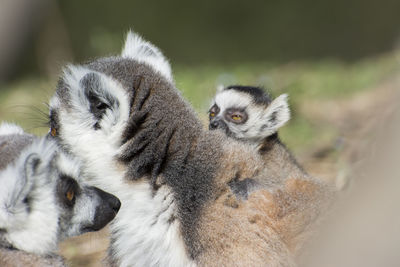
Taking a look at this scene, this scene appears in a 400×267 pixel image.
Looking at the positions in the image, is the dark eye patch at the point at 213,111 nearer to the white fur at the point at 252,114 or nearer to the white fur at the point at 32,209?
the white fur at the point at 252,114

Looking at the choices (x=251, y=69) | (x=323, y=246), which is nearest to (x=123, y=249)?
(x=323, y=246)

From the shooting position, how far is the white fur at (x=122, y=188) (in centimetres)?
376

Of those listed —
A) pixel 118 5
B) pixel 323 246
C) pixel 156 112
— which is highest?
pixel 118 5

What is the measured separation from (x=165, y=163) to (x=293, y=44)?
8576 mm

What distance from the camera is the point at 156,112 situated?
397 cm

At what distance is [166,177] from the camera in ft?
12.5

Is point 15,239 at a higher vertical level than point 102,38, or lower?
lower

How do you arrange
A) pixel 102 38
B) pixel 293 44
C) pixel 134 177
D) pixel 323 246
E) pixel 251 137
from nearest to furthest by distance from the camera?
pixel 323 246 → pixel 134 177 → pixel 251 137 → pixel 102 38 → pixel 293 44

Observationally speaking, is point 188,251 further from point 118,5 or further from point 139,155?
point 118,5

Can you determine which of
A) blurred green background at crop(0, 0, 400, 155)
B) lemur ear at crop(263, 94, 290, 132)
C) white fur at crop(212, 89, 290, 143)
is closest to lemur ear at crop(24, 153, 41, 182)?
white fur at crop(212, 89, 290, 143)

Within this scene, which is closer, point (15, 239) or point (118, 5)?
point (15, 239)

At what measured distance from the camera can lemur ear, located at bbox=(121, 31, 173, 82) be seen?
4.57m

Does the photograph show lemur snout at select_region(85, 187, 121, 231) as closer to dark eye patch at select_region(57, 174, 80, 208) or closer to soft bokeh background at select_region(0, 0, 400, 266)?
dark eye patch at select_region(57, 174, 80, 208)

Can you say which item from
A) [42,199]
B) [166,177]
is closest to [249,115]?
[166,177]
